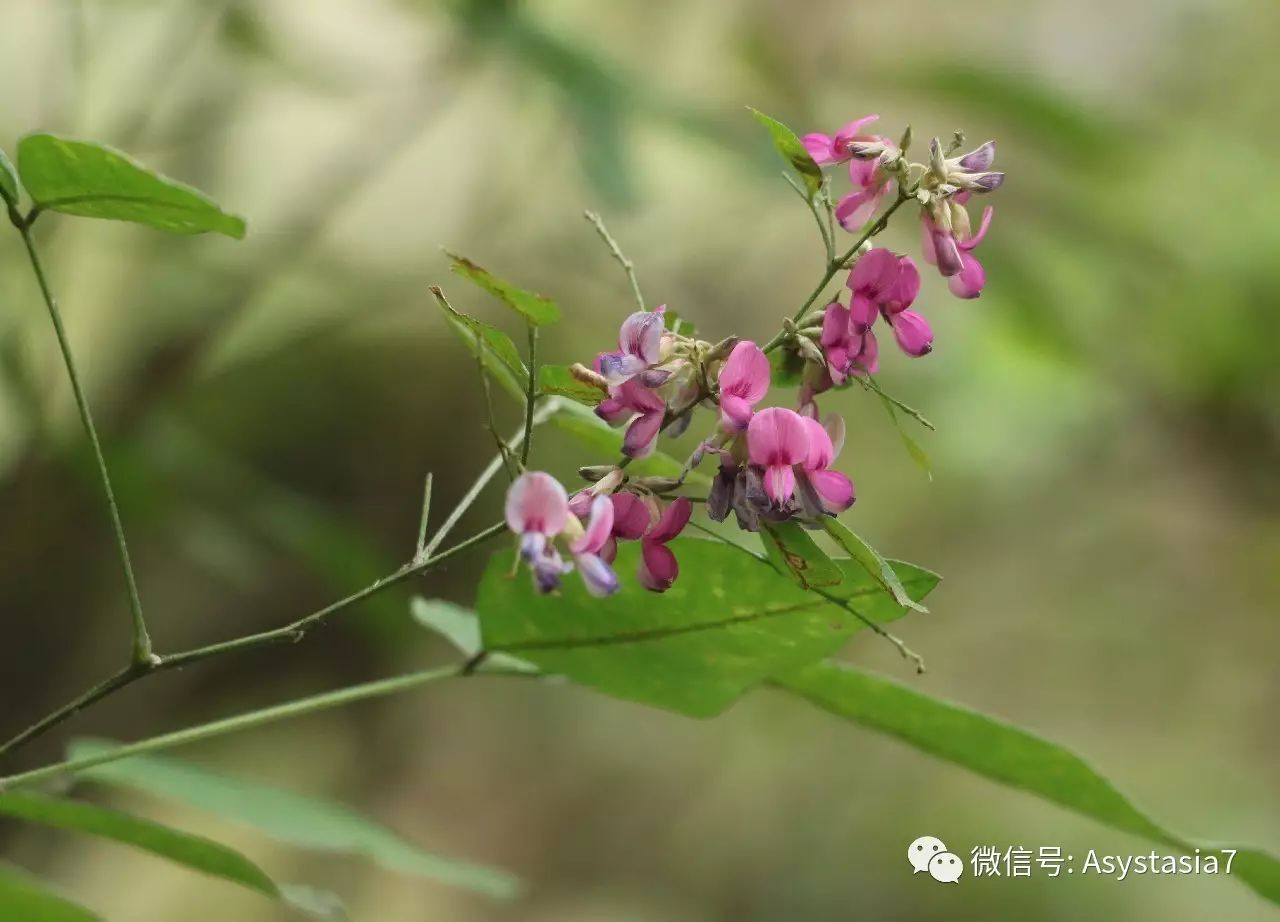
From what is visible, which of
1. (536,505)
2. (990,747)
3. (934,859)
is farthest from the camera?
(934,859)

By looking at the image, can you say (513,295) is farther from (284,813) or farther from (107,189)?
(284,813)

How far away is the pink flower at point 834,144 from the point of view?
513mm

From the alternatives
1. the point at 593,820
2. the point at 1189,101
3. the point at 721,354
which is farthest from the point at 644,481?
the point at 1189,101

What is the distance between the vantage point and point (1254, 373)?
187cm

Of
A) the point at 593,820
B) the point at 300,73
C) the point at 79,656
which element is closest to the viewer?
the point at 300,73

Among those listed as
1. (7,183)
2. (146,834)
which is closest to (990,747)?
(146,834)

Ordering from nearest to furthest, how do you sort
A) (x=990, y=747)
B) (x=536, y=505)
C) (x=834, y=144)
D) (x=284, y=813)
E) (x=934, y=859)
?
(x=536, y=505) < (x=834, y=144) < (x=990, y=747) < (x=284, y=813) < (x=934, y=859)

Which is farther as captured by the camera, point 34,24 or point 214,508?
point 34,24

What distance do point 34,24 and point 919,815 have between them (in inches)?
80.2

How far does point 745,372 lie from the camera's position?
445mm

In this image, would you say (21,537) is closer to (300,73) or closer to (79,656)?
(79,656)

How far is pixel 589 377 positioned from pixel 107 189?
222 mm

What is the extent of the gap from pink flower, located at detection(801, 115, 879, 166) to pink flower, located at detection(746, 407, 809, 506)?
144mm

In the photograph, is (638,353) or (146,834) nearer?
(638,353)
